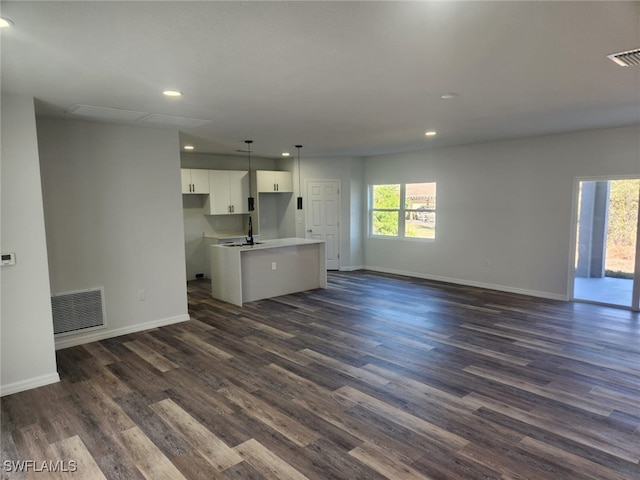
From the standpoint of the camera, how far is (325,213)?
8477 millimetres

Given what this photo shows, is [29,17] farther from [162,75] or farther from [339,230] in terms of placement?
[339,230]

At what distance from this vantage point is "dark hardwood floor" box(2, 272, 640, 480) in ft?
7.68

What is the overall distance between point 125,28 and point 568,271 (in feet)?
20.5

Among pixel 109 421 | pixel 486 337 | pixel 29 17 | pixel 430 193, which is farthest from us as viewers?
pixel 430 193

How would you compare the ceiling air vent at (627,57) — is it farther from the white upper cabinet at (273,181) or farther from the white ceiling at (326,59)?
the white upper cabinet at (273,181)

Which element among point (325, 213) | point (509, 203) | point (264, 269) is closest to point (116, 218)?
point (264, 269)

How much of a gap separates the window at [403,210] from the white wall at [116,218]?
4.67 meters

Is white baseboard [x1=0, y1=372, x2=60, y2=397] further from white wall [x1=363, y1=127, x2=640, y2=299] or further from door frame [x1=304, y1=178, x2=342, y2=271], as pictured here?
white wall [x1=363, y1=127, x2=640, y2=299]

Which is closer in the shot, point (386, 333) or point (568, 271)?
point (386, 333)

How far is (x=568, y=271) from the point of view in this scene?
5.80m

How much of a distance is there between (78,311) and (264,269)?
102 inches

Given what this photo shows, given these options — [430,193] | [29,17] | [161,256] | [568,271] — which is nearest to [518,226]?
[568,271]

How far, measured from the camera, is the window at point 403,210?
7.62 metres

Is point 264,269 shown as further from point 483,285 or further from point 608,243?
point 608,243
